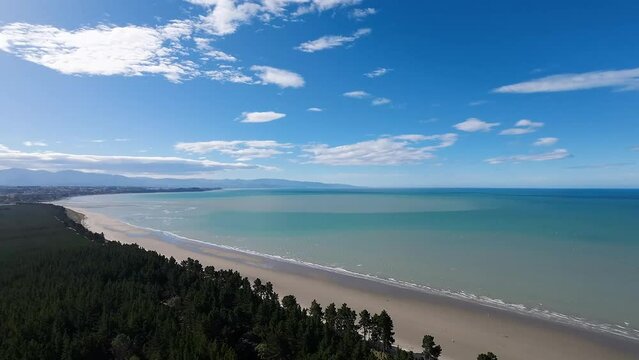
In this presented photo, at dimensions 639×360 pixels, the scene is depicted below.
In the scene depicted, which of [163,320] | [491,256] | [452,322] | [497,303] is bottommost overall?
[452,322]

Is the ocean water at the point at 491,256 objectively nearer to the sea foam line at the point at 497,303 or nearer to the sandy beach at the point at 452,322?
the sea foam line at the point at 497,303

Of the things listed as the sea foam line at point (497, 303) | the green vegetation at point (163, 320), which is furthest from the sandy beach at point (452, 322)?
the green vegetation at point (163, 320)

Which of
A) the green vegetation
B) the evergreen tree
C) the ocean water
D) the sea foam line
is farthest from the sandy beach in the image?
the green vegetation

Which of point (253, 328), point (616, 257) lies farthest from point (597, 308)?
point (253, 328)

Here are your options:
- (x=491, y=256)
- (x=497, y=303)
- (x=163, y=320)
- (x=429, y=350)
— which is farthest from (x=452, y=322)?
(x=491, y=256)

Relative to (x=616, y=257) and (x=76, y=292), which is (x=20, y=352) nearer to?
(x=76, y=292)

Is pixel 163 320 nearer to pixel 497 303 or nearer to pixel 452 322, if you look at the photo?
pixel 452 322
